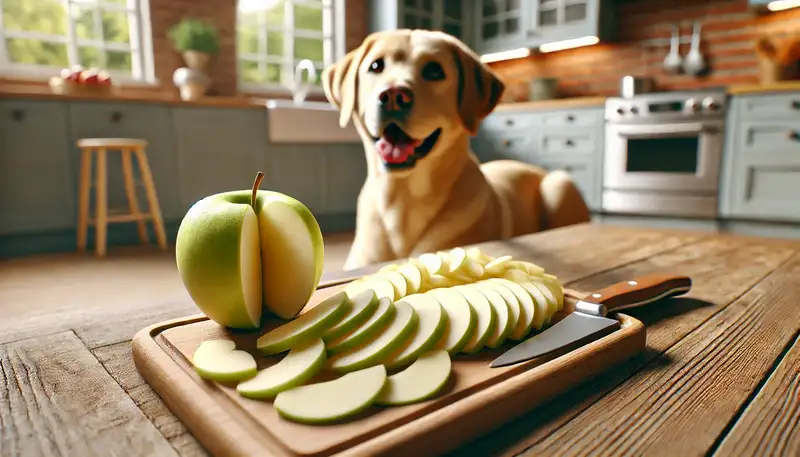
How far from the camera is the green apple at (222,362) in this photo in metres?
0.42

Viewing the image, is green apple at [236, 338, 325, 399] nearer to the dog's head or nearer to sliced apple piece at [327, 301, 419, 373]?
sliced apple piece at [327, 301, 419, 373]

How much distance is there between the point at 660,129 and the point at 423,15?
2605mm

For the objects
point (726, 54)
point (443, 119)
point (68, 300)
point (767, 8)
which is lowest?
point (68, 300)

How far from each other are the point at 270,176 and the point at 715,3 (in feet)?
13.1

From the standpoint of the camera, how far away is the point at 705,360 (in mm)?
532

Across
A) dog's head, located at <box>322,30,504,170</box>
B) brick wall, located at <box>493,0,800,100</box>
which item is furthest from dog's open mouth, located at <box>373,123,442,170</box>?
brick wall, located at <box>493,0,800,100</box>

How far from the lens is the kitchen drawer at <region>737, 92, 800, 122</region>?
3381 mm

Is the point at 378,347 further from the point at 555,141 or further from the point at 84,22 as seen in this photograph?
the point at 84,22

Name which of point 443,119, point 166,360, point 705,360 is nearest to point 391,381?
point 166,360

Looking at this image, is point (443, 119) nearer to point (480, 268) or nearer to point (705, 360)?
point (480, 268)

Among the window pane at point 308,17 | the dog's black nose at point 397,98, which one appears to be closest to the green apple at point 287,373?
the dog's black nose at point 397,98

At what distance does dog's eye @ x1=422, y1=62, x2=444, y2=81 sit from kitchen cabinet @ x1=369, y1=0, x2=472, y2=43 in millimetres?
3632

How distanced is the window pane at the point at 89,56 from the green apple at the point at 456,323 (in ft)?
15.0

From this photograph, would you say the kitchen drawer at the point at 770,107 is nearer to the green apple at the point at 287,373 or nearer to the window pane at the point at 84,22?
the green apple at the point at 287,373
